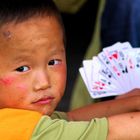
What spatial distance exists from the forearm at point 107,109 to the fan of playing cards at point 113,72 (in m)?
0.33

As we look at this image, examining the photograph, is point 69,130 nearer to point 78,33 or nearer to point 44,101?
point 44,101

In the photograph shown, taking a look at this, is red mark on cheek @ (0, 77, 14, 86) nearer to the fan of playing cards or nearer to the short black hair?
the short black hair

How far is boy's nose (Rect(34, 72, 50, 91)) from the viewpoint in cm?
177

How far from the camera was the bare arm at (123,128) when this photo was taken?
1.75 m

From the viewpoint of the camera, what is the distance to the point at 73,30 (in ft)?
18.7

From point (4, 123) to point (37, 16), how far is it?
1.24ft

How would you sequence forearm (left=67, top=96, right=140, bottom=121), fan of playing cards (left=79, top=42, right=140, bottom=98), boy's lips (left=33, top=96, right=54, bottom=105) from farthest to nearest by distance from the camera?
fan of playing cards (left=79, top=42, right=140, bottom=98) → forearm (left=67, top=96, right=140, bottom=121) → boy's lips (left=33, top=96, right=54, bottom=105)

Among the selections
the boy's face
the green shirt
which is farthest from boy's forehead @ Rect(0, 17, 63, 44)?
the green shirt

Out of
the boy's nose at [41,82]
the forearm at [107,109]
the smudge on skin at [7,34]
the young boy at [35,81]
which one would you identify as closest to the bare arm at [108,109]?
the forearm at [107,109]

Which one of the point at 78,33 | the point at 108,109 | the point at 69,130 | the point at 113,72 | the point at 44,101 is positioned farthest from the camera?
the point at 78,33

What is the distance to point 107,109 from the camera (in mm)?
2189

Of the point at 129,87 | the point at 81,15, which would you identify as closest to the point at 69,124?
the point at 129,87

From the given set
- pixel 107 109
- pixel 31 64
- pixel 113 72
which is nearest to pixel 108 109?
pixel 107 109

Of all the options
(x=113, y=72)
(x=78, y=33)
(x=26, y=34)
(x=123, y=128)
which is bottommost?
(x=78, y=33)
